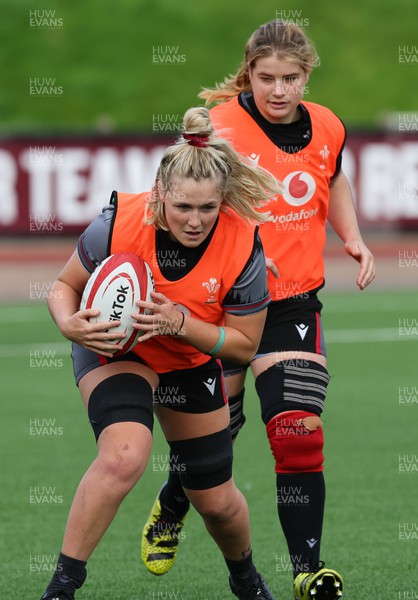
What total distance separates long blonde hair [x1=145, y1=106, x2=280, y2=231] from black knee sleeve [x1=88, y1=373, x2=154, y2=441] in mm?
629

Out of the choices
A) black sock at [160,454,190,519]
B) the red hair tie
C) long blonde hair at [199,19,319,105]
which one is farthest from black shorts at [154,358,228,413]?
long blonde hair at [199,19,319,105]

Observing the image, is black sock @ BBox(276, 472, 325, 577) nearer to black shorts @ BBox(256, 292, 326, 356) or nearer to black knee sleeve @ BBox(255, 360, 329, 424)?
black knee sleeve @ BBox(255, 360, 329, 424)

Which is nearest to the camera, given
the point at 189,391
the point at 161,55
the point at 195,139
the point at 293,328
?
the point at 195,139

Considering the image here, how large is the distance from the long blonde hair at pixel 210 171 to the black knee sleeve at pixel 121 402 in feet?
2.06

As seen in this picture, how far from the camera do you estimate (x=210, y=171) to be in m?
4.90

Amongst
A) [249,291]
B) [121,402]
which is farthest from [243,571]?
[249,291]

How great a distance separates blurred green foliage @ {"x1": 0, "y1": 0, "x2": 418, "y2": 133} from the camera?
3175 centimetres

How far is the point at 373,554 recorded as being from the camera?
6.30 metres

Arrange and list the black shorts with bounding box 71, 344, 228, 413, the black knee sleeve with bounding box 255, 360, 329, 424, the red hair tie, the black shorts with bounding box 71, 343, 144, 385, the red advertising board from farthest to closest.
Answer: the red advertising board → the black knee sleeve with bounding box 255, 360, 329, 424 → the black shorts with bounding box 71, 344, 228, 413 → the black shorts with bounding box 71, 343, 144, 385 → the red hair tie

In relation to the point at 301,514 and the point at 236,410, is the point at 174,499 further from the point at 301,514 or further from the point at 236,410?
the point at 301,514

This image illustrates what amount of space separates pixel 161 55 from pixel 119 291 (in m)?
29.9

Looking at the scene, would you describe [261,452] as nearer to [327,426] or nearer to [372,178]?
[327,426]

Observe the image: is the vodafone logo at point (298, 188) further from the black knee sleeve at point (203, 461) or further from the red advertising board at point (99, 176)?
the red advertising board at point (99, 176)

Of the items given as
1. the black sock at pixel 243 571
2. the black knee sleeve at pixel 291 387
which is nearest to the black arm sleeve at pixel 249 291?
the black knee sleeve at pixel 291 387
